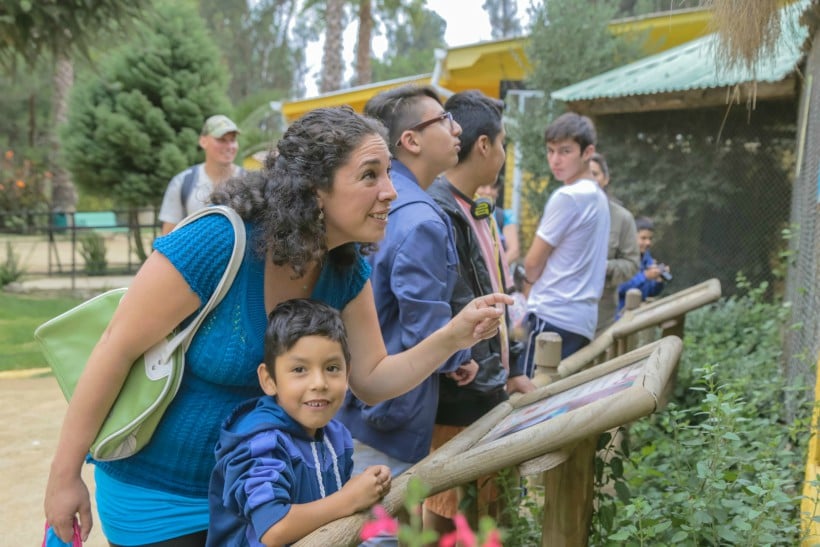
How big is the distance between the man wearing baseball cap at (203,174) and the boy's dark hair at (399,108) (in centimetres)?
328

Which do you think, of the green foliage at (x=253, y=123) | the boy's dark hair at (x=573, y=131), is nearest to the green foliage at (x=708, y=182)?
the boy's dark hair at (x=573, y=131)

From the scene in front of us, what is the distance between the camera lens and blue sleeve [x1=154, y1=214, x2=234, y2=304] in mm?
1979

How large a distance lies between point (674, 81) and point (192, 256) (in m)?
8.48

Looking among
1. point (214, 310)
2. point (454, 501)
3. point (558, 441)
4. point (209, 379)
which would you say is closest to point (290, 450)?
point (209, 379)

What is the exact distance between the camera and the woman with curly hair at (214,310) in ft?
6.51

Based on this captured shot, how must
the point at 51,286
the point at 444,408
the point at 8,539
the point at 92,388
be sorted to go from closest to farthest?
the point at 92,388 < the point at 444,408 < the point at 8,539 < the point at 51,286

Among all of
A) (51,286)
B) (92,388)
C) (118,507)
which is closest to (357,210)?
(92,388)

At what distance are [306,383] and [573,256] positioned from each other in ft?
8.83

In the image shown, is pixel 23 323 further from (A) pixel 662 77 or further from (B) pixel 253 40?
(B) pixel 253 40

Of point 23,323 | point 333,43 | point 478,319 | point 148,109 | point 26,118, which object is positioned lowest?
point 23,323

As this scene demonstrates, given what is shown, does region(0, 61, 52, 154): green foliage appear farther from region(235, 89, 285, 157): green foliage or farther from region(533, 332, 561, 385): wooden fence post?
region(533, 332, 561, 385): wooden fence post

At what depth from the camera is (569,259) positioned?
178 inches

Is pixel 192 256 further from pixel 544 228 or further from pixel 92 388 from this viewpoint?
pixel 544 228

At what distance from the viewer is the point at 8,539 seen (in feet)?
14.3
